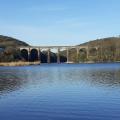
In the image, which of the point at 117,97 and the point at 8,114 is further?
the point at 117,97

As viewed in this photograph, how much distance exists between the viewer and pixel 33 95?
1704 inches

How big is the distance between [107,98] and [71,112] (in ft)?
29.9

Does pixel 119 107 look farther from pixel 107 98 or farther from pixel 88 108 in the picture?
pixel 107 98

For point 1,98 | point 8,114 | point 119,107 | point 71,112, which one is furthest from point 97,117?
point 1,98

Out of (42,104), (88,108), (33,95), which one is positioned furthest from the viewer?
(33,95)

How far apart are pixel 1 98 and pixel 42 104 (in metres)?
6.95

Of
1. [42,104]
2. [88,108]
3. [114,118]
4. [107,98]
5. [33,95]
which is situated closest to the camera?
[114,118]

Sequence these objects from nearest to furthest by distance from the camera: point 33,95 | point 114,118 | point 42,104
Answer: point 114,118
point 42,104
point 33,95

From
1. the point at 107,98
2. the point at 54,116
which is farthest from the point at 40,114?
the point at 107,98

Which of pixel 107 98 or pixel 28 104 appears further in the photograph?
pixel 107 98

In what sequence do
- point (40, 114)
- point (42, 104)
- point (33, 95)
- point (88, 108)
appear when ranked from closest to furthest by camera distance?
point (40, 114)
point (88, 108)
point (42, 104)
point (33, 95)

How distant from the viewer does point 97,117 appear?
2798 cm

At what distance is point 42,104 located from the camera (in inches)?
1401

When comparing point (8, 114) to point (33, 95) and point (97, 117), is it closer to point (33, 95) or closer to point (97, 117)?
point (97, 117)
